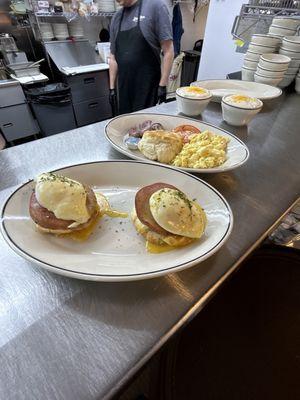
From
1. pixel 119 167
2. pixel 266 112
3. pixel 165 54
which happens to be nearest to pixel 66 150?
pixel 119 167

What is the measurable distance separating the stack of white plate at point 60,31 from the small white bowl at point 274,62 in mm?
2999

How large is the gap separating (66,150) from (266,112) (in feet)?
4.08

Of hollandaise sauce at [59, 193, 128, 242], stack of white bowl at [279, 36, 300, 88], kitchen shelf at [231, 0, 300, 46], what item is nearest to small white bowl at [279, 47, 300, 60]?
stack of white bowl at [279, 36, 300, 88]

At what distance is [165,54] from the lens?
2326 mm

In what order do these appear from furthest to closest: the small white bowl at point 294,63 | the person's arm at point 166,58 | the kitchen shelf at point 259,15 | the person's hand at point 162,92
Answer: the person's hand at point 162,92 < the person's arm at point 166,58 < the kitchen shelf at point 259,15 < the small white bowl at point 294,63

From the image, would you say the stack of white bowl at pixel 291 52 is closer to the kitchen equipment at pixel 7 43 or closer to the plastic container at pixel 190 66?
the kitchen equipment at pixel 7 43

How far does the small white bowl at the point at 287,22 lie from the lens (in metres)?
1.62

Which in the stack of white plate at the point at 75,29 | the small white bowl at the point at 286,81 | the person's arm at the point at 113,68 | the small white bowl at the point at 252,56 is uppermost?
the small white bowl at the point at 252,56

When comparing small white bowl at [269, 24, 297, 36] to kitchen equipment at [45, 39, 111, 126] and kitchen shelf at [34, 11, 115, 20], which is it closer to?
kitchen equipment at [45, 39, 111, 126]

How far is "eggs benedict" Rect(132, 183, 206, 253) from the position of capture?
60cm

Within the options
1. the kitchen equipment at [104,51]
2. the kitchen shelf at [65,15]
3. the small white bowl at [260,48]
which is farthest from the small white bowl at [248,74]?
the kitchen shelf at [65,15]

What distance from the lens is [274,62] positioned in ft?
5.03

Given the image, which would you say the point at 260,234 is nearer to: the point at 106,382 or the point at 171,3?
the point at 106,382

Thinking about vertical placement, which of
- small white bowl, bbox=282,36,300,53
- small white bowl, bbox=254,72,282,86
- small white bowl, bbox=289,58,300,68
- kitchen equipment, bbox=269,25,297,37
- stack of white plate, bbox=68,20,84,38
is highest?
kitchen equipment, bbox=269,25,297,37
